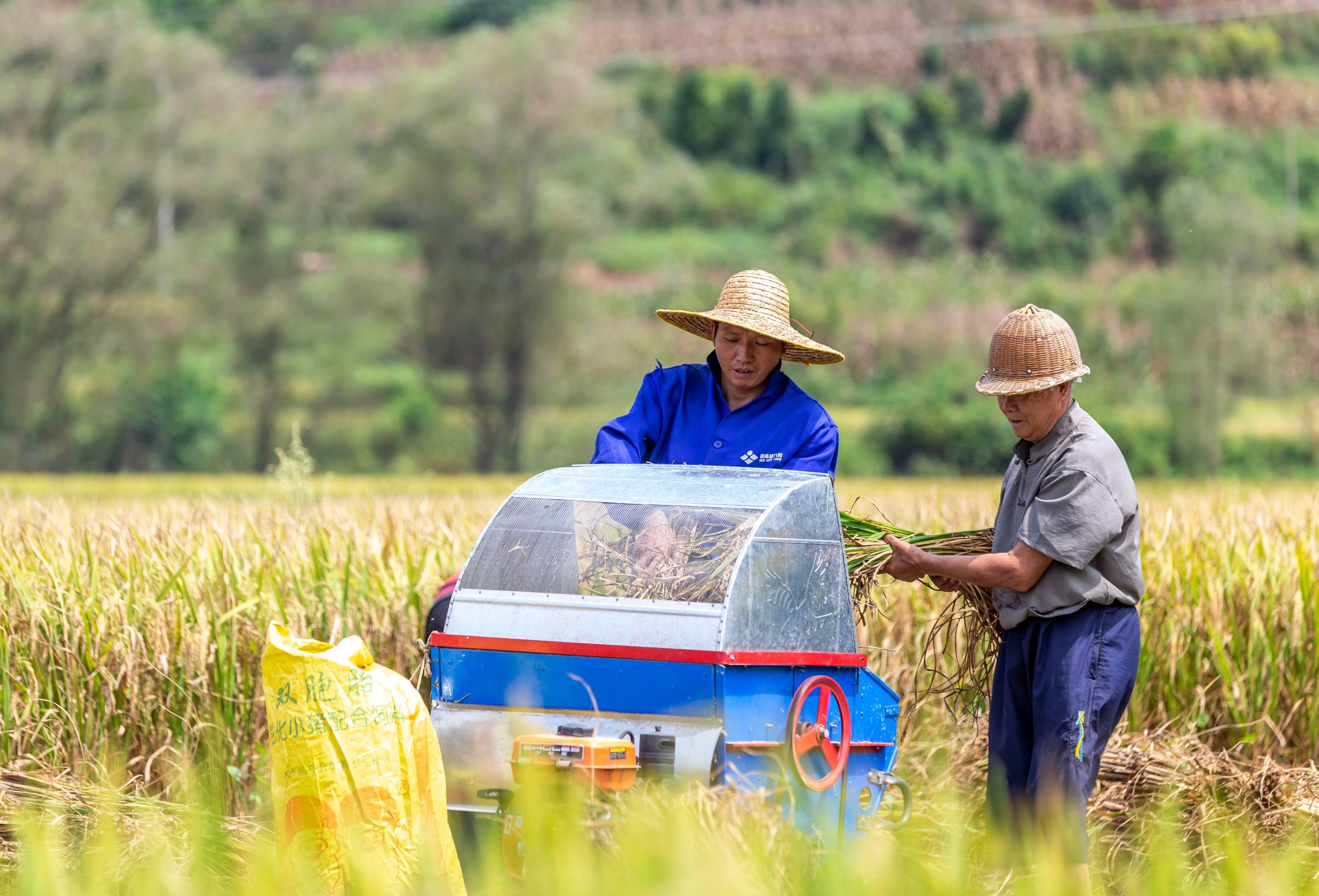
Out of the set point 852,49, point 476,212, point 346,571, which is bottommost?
point 346,571

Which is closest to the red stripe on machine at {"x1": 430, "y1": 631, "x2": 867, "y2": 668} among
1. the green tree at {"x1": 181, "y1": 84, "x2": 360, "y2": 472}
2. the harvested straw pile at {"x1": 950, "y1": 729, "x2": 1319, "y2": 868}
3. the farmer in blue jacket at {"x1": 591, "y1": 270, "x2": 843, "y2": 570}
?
the farmer in blue jacket at {"x1": 591, "y1": 270, "x2": 843, "y2": 570}

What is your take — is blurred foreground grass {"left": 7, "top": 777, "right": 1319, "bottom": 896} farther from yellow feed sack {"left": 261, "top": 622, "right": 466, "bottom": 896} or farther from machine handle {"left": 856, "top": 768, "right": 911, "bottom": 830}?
machine handle {"left": 856, "top": 768, "right": 911, "bottom": 830}

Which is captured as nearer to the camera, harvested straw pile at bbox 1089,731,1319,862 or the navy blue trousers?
the navy blue trousers

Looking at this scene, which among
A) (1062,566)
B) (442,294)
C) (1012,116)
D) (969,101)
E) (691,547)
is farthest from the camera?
(969,101)

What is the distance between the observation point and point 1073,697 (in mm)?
3762

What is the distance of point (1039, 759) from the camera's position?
151 inches

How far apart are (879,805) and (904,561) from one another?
27.5 inches

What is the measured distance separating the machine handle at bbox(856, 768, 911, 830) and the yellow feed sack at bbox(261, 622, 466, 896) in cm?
115

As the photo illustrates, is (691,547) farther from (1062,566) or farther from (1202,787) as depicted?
(1202,787)

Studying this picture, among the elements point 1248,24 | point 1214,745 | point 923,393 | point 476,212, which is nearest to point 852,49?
point 1248,24

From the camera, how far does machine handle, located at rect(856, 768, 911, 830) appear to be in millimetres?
3682

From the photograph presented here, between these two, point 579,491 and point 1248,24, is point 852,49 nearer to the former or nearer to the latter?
point 1248,24

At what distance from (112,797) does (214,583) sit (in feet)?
6.54

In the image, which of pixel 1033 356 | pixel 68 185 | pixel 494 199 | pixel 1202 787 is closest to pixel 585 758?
pixel 1033 356
